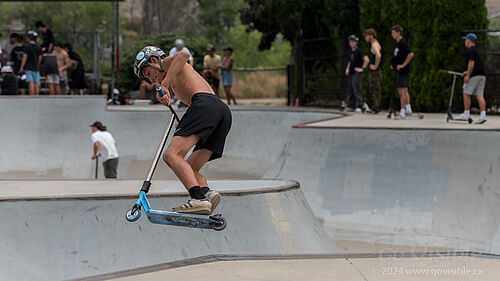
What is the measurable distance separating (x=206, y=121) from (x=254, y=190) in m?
1.84

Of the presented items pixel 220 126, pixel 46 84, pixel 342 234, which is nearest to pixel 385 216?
pixel 342 234

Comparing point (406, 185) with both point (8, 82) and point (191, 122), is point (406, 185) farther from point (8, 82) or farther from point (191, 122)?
point (8, 82)

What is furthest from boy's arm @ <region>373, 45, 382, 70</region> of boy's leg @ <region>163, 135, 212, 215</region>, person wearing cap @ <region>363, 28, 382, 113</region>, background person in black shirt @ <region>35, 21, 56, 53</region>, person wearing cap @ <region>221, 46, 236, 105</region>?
boy's leg @ <region>163, 135, 212, 215</region>

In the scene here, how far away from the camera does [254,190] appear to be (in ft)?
23.9

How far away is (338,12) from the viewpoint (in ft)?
60.6

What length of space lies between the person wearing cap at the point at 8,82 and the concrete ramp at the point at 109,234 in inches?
408

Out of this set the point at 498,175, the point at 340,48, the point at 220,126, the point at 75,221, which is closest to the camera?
the point at 220,126

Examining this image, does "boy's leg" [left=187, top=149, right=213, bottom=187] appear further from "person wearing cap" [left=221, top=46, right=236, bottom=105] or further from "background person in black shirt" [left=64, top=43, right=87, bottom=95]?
"background person in black shirt" [left=64, top=43, right=87, bottom=95]

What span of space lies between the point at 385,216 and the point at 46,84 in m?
12.5

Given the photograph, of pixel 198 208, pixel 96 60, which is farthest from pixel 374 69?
pixel 198 208

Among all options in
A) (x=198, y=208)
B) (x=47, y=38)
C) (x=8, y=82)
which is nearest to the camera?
(x=198, y=208)

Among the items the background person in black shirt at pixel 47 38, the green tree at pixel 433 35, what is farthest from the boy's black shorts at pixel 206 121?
the background person in black shirt at pixel 47 38

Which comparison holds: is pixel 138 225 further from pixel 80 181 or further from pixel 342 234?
pixel 342 234

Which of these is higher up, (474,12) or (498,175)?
(474,12)
